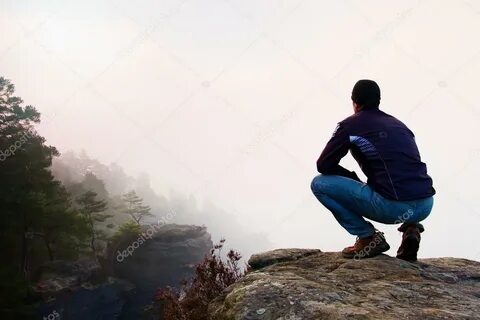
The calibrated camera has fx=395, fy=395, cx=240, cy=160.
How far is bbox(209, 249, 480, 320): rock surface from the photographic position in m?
2.72

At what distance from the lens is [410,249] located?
13.7 ft

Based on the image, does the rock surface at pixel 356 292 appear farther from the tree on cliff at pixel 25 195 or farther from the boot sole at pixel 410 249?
the tree on cliff at pixel 25 195

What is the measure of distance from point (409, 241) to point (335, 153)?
4.02ft

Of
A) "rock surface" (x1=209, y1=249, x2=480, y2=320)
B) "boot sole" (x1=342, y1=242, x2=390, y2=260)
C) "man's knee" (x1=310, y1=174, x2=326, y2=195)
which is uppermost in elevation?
"man's knee" (x1=310, y1=174, x2=326, y2=195)

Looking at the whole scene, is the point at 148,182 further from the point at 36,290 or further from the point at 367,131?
the point at 367,131

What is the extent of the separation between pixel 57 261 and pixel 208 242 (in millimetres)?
28388

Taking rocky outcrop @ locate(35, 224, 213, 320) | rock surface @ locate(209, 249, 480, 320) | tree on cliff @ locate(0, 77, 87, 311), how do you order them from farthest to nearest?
rocky outcrop @ locate(35, 224, 213, 320)
tree on cliff @ locate(0, 77, 87, 311)
rock surface @ locate(209, 249, 480, 320)

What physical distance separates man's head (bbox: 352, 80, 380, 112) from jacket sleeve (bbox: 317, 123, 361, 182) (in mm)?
456

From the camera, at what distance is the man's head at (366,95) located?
4117mm

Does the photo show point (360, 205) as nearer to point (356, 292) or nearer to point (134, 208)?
point (356, 292)

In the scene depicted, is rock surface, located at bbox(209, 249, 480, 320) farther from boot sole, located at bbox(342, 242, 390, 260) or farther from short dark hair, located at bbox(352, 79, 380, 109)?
short dark hair, located at bbox(352, 79, 380, 109)

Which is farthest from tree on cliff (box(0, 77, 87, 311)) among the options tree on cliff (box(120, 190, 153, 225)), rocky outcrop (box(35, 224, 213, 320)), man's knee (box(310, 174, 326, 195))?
man's knee (box(310, 174, 326, 195))

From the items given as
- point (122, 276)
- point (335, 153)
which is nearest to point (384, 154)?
point (335, 153)

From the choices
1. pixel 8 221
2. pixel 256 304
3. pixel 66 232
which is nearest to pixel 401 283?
pixel 256 304
